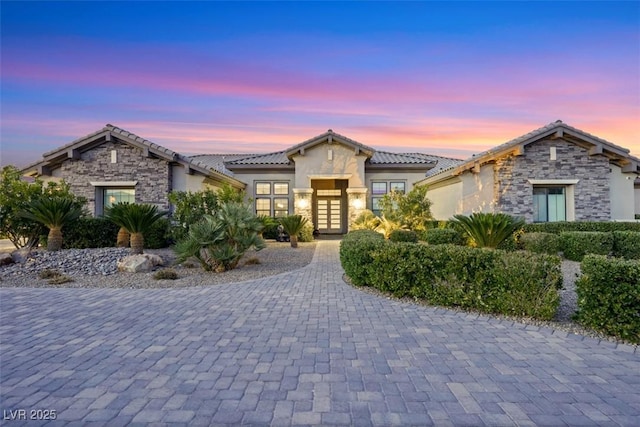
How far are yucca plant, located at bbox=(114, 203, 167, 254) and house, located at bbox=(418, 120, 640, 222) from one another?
13.7m

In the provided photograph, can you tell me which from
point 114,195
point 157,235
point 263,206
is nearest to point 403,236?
point 263,206

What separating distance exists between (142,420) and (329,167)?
56.4 ft

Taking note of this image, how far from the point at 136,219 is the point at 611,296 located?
12.2 metres

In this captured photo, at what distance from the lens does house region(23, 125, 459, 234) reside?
1548 cm

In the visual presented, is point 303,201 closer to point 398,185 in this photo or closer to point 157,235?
point 398,185

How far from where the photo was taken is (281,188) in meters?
20.2

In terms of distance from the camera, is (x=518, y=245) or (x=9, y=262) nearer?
(x=9, y=262)

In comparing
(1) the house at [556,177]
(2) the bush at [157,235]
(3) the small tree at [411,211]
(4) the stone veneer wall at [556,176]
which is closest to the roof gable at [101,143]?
(2) the bush at [157,235]

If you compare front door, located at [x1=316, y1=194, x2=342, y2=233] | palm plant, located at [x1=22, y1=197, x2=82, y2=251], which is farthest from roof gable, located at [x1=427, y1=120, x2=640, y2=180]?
palm plant, located at [x1=22, y1=197, x2=82, y2=251]

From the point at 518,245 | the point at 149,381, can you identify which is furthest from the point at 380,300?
the point at 518,245

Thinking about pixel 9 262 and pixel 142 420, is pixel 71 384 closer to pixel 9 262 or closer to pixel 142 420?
pixel 142 420

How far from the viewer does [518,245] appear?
40.6ft

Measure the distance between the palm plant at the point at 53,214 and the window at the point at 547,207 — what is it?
19644 mm

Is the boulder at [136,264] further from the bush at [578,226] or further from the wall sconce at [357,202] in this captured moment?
the bush at [578,226]
